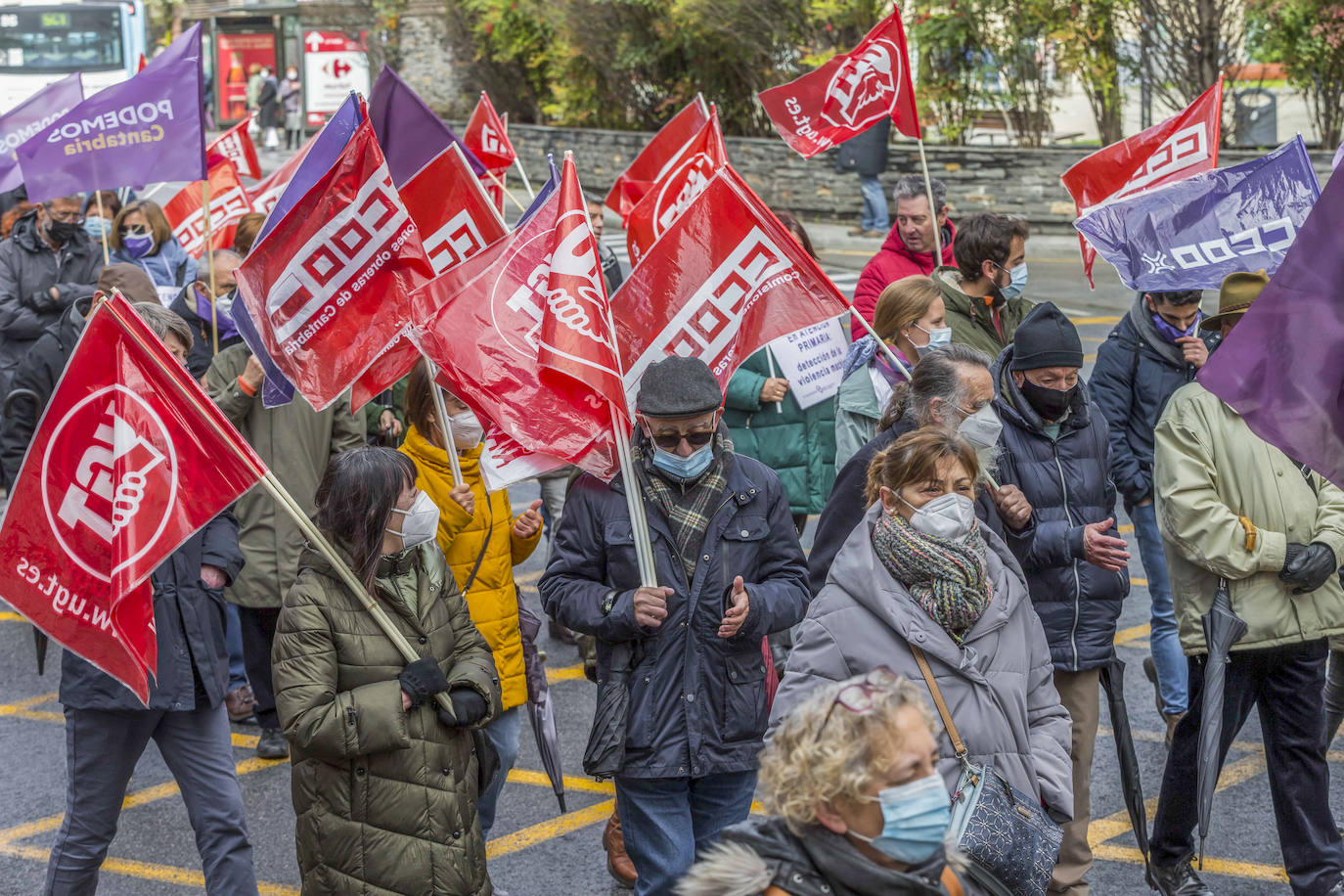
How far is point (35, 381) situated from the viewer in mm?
7238

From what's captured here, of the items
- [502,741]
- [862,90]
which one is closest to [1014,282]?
[862,90]

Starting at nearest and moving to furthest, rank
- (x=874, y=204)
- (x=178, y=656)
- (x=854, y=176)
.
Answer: (x=178, y=656)
(x=874, y=204)
(x=854, y=176)

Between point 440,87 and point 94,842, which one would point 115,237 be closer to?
point 94,842

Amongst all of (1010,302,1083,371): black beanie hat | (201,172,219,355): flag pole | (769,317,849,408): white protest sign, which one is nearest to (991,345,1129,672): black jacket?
(1010,302,1083,371): black beanie hat

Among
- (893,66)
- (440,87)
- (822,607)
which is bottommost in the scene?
(440,87)

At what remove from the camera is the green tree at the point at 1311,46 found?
1861cm

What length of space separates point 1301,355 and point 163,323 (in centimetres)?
345

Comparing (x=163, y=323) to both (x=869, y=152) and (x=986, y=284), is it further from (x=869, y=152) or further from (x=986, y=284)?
(x=869, y=152)

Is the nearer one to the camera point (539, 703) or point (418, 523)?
point (418, 523)

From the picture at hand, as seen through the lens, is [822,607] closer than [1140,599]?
Yes

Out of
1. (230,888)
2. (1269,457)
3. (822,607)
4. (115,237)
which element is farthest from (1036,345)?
(115,237)

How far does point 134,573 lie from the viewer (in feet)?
13.6

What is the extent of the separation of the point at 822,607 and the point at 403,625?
1.21 m

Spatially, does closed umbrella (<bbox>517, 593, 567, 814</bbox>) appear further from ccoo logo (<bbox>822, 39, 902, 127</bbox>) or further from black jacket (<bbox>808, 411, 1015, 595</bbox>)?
ccoo logo (<bbox>822, 39, 902, 127</bbox>)
